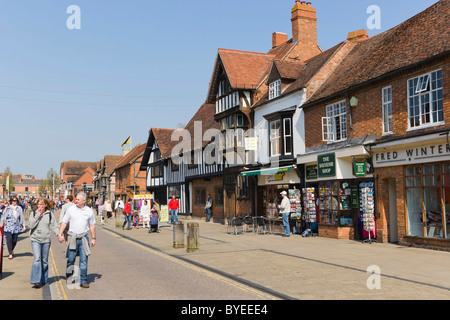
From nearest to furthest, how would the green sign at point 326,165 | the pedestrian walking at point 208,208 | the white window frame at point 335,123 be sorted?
the green sign at point 326,165 < the white window frame at point 335,123 < the pedestrian walking at point 208,208

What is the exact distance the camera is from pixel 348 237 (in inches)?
674

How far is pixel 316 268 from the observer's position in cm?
1026

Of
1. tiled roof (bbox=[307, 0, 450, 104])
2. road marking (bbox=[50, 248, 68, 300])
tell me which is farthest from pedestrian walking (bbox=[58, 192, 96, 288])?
tiled roof (bbox=[307, 0, 450, 104])

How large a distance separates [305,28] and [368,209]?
1520cm

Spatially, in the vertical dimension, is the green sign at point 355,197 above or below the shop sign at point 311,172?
below

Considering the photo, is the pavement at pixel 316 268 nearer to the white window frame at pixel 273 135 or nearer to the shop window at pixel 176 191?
the white window frame at pixel 273 135

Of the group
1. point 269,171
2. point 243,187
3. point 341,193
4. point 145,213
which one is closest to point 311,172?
point 341,193

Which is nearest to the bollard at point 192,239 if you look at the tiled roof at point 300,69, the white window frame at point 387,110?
the white window frame at point 387,110

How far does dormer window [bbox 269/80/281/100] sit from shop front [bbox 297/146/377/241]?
4447mm

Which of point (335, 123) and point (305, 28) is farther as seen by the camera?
point (305, 28)

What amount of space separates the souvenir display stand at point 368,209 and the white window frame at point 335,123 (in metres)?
2.63

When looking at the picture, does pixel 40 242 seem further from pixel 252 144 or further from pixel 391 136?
pixel 252 144

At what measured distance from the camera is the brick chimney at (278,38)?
3256 cm

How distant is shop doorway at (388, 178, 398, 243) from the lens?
15.4m
